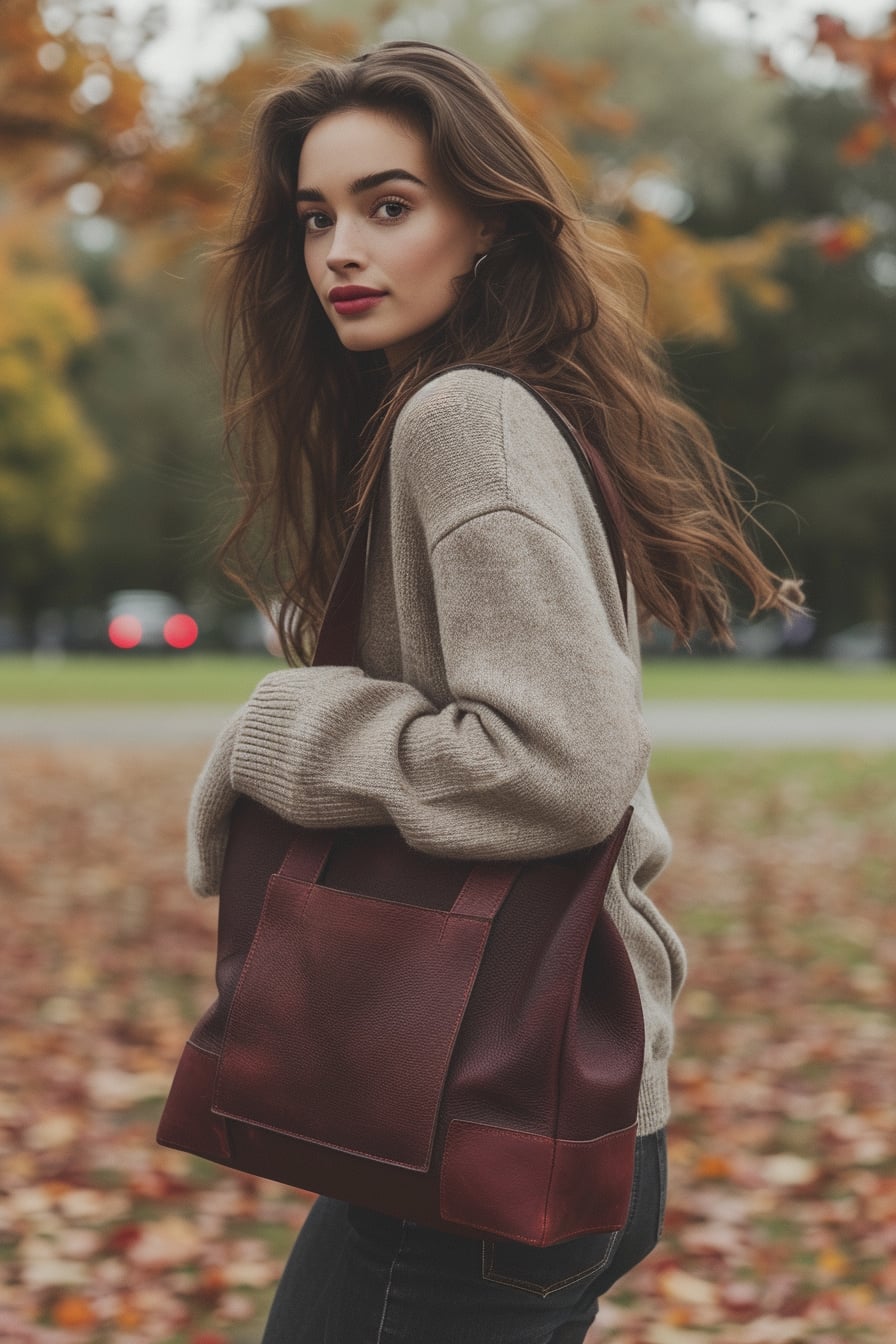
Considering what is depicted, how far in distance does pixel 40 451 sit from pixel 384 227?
44724mm

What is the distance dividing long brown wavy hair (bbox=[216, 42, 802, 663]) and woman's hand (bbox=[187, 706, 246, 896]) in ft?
1.02

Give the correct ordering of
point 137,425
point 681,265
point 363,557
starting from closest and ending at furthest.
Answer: point 363,557
point 681,265
point 137,425

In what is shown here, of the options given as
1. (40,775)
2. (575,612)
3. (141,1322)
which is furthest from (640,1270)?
(40,775)

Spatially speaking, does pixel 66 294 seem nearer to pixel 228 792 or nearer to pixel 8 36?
pixel 8 36

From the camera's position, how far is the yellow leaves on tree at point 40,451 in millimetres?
42375


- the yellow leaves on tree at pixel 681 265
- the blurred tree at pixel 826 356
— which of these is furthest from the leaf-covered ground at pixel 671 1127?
the blurred tree at pixel 826 356

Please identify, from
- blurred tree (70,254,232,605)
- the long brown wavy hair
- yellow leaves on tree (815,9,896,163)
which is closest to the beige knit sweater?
the long brown wavy hair

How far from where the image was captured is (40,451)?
44688mm

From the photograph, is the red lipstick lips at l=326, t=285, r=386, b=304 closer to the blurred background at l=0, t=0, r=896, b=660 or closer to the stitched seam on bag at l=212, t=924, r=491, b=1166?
the stitched seam on bag at l=212, t=924, r=491, b=1166

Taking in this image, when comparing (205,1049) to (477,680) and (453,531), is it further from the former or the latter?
(453,531)

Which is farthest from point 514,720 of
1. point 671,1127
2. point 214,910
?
point 214,910

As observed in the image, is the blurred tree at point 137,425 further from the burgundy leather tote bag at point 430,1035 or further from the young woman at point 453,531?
the burgundy leather tote bag at point 430,1035

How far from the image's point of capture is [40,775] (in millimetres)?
13047

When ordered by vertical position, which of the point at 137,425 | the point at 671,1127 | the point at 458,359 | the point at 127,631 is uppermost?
the point at 137,425
